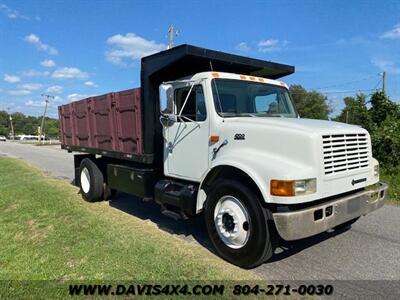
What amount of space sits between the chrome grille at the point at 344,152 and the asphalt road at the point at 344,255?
3.88 ft

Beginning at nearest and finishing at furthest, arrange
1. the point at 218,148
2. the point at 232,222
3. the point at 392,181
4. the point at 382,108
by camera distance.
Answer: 1. the point at 232,222
2. the point at 218,148
3. the point at 392,181
4. the point at 382,108

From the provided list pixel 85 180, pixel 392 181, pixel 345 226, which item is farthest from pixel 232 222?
pixel 392 181

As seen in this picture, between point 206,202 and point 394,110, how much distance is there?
33.8ft

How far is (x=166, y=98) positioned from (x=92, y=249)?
2.42 m

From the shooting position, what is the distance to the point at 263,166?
14.5 feet

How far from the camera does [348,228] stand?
6219 mm

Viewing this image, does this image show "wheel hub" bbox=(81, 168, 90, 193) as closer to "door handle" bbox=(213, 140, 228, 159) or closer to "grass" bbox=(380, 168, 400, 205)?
"door handle" bbox=(213, 140, 228, 159)

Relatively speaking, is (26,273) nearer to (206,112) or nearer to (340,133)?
(206,112)

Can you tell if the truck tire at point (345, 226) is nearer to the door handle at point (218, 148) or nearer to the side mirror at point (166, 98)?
the door handle at point (218, 148)

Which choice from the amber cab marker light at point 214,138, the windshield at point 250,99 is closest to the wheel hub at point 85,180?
the amber cab marker light at point 214,138

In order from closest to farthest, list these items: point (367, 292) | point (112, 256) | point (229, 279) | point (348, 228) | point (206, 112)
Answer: point (367, 292), point (229, 279), point (112, 256), point (206, 112), point (348, 228)

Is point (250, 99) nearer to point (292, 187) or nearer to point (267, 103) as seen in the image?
point (267, 103)

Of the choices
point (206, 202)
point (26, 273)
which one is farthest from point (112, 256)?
point (206, 202)

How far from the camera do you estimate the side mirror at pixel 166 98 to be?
224 inches
